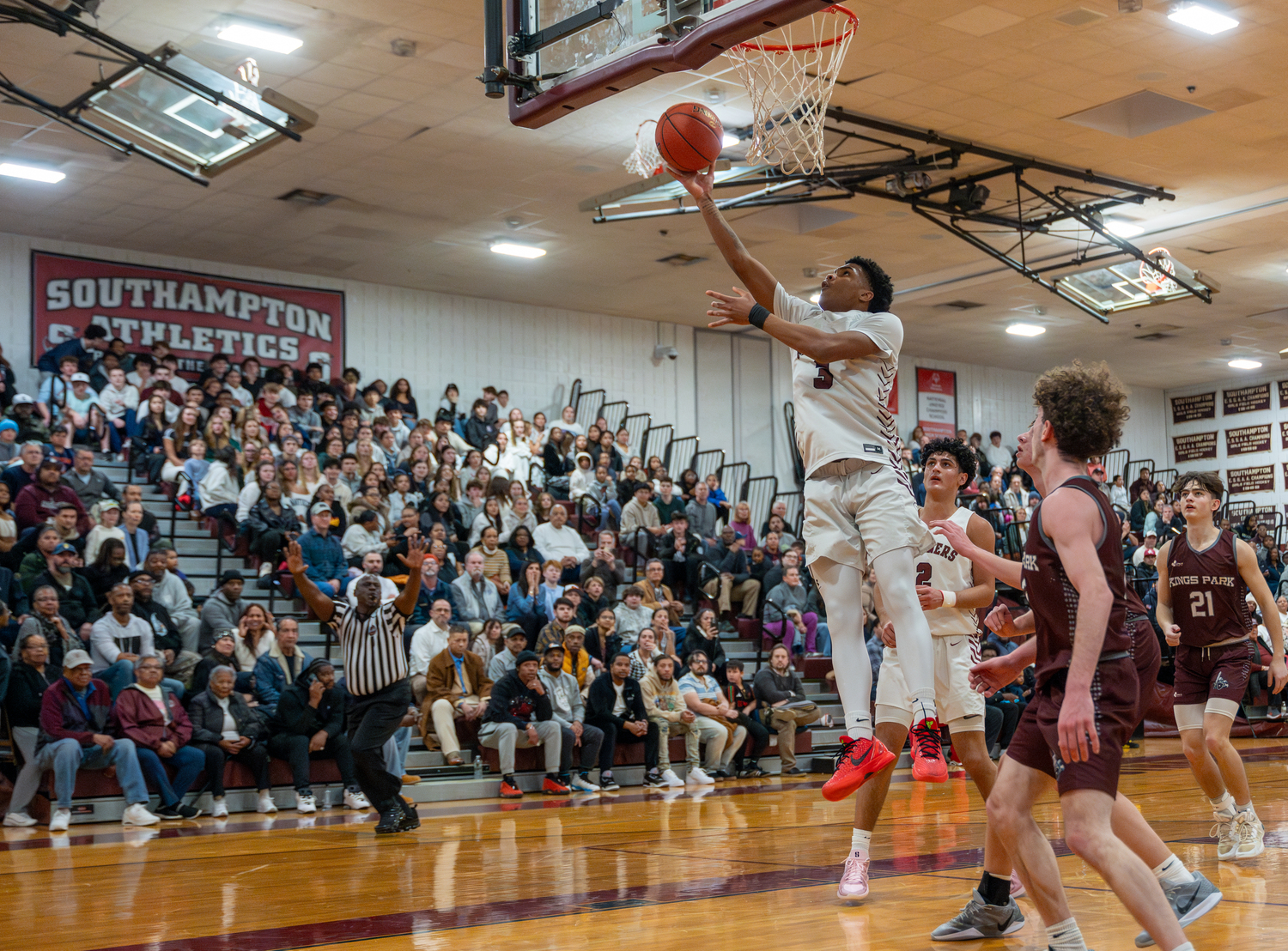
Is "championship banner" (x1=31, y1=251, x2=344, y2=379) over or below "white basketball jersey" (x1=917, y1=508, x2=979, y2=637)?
over

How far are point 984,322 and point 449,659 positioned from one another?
14131 millimetres

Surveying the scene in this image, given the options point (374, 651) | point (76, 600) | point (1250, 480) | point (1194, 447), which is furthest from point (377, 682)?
point (1194, 447)

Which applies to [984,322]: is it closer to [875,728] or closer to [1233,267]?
[1233,267]

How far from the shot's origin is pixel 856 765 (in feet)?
15.0

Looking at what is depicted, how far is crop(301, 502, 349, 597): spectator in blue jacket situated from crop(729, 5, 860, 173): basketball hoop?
A: 20.1 feet

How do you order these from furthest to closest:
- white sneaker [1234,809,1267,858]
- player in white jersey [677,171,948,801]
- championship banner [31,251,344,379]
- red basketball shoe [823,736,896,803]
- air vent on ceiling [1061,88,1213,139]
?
championship banner [31,251,344,379] < air vent on ceiling [1061,88,1213,139] < white sneaker [1234,809,1267,858] < player in white jersey [677,171,948,801] < red basketball shoe [823,736,896,803]

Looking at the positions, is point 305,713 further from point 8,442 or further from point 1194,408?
point 1194,408

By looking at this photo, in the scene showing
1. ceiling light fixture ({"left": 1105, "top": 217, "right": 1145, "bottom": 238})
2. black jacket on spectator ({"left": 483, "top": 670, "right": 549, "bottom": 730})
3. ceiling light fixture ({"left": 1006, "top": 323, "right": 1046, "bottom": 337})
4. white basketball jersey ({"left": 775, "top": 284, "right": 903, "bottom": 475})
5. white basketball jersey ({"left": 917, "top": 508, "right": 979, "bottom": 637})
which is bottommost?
black jacket on spectator ({"left": 483, "top": 670, "right": 549, "bottom": 730})

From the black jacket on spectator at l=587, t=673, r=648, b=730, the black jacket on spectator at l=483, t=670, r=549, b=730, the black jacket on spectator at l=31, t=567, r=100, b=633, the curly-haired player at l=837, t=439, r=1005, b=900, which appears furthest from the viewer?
the black jacket on spectator at l=587, t=673, r=648, b=730

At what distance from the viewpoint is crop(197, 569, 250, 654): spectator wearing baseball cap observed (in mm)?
11000

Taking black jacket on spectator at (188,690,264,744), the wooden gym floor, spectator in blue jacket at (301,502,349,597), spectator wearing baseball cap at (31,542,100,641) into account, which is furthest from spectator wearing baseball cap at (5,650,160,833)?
spectator in blue jacket at (301,502,349,597)

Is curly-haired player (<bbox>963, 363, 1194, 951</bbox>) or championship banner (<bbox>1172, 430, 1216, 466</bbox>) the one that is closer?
curly-haired player (<bbox>963, 363, 1194, 951</bbox>)

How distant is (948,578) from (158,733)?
260 inches

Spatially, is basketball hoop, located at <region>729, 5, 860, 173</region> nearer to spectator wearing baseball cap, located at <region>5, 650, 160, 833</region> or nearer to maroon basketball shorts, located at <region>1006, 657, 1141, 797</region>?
maroon basketball shorts, located at <region>1006, 657, 1141, 797</region>
